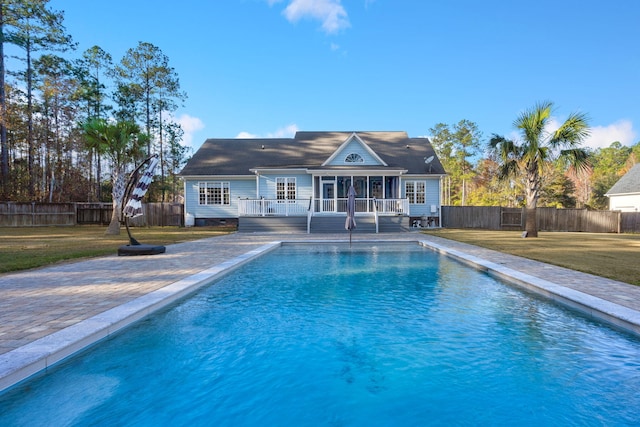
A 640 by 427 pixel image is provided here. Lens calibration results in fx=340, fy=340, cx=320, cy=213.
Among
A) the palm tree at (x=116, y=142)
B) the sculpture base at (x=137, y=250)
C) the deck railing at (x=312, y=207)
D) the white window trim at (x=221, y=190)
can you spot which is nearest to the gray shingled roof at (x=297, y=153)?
the white window trim at (x=221, y=190)

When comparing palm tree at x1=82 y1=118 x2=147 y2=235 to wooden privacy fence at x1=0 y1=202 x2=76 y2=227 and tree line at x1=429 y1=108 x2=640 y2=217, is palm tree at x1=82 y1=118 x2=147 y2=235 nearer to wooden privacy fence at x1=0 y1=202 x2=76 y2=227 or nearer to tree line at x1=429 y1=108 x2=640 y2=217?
wooden privacy fence at x1=0 y1=202 x2=76 y2=227

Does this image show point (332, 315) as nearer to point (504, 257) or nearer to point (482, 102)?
point (504, 257)

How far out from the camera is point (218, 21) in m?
18.4

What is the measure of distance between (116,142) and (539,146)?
21.2m

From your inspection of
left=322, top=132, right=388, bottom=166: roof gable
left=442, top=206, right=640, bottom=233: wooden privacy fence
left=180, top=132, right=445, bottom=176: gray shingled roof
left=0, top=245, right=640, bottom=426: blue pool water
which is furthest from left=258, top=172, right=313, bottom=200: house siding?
left=0, top=245, right=640, bottom=426: blue pool water

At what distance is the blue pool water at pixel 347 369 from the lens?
289cm

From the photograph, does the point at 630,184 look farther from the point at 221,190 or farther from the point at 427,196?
the point at 221,190

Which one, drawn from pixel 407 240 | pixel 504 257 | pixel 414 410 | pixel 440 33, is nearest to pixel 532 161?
pixel 407 240

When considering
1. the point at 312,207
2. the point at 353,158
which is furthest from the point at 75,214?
the point at 353,158

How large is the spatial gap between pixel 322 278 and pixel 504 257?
18.9 feet

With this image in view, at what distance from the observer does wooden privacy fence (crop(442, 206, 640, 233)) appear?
24406 mm

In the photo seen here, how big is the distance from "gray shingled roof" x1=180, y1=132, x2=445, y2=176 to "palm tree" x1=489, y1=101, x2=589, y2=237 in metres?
7.71

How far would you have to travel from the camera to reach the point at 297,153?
2697 cm

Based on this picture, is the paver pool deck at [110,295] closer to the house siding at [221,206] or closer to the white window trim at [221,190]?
the house siding at [221,206]
